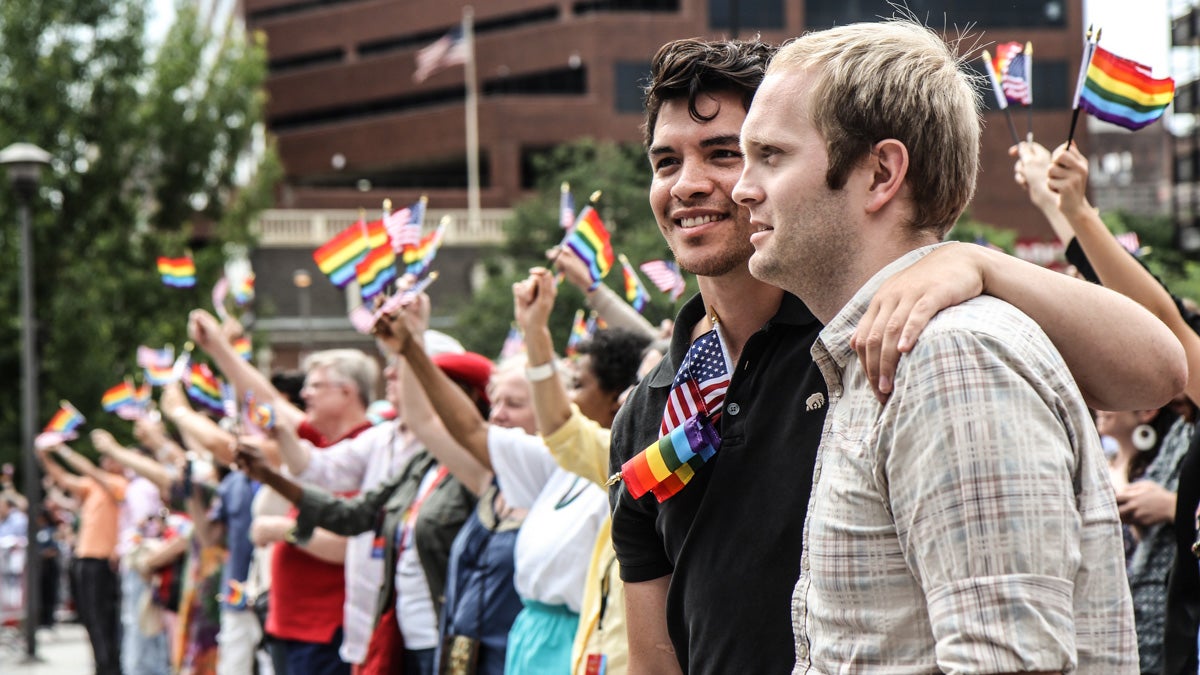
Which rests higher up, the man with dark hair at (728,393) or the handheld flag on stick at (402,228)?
the handheld flag on stick at (402,228)

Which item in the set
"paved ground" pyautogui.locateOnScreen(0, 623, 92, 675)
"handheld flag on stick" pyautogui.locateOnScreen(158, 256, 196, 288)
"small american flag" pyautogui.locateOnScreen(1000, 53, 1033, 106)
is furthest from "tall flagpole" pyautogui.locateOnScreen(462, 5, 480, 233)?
"small american flag" pyautogui.locateOnScreen(1000, 53, 1033, 106)

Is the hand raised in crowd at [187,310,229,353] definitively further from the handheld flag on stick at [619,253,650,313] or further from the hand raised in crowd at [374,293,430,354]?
the hand raised in crowd at [374,293,430,354]

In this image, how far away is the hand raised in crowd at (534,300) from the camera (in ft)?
16.5

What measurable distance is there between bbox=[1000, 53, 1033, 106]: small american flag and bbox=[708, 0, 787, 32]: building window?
4946 cm

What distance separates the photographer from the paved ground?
17.0 m

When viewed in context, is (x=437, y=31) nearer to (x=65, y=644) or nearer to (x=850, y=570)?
(x=65, y=644)

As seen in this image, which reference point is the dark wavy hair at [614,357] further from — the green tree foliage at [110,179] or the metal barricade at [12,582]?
the green tree foliage at [110,179]

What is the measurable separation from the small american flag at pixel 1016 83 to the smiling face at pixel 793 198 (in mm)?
3571

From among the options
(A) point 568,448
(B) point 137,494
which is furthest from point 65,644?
(A) point 568,448

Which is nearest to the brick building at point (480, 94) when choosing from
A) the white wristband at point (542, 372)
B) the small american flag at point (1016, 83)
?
the small american flag at point (1016, 83)

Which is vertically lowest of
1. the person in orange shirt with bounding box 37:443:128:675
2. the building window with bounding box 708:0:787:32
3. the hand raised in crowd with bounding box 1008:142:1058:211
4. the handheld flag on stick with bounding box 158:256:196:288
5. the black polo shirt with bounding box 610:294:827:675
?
the person in orange shirt with bounding box 37:443:128:675

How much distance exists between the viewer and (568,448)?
473 centimetres

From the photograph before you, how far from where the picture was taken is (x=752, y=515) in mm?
2777

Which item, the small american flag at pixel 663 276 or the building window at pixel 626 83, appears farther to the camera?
the building window at pixel 626 83
